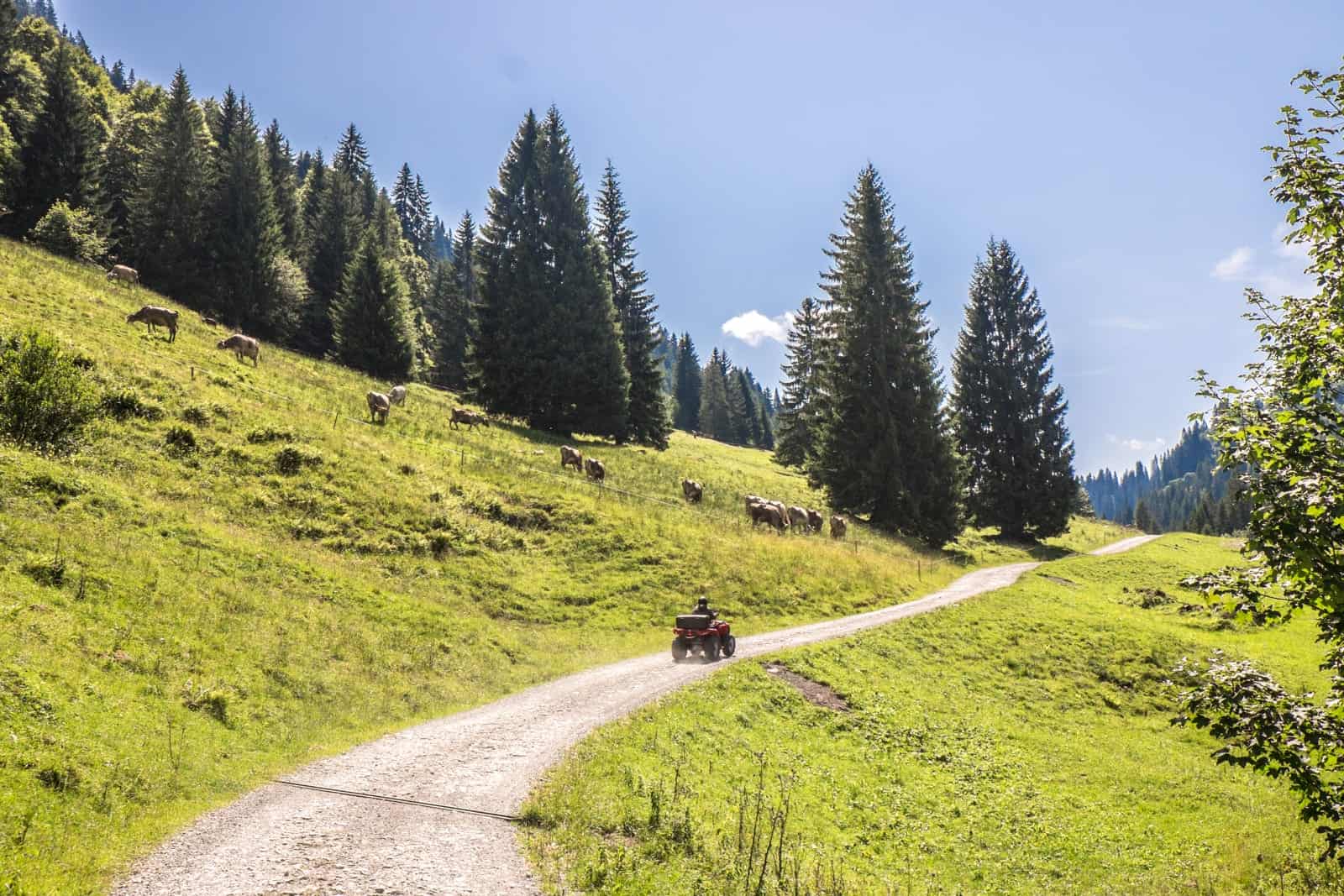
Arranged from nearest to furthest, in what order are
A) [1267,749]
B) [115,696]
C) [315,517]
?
[1267,749] → [115,696] → [315,517]

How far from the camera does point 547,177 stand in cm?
5444

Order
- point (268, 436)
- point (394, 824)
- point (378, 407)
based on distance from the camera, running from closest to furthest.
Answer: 1. point (394, 824)
2. point (268, 436)
3. point (378, 407)

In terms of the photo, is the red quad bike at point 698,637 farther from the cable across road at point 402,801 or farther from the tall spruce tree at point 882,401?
the tall spruce tree at point 882,401

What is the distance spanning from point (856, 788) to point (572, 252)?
46.5 m

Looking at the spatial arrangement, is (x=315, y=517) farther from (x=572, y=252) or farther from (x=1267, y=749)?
(x=572, y=252)

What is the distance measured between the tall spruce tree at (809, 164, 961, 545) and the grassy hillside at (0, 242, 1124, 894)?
476 cm

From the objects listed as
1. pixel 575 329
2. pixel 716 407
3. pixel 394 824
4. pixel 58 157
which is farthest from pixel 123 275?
pixel 716 407

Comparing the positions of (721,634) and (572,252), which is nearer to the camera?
(721,634)

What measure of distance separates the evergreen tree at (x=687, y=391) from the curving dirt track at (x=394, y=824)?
10003 centimetres

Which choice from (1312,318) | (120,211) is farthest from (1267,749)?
(120,211)

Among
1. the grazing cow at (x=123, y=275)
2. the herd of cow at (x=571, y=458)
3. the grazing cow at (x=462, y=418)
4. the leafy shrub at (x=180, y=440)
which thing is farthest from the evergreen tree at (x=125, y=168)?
the leafy shrub at (x=180, y=440)

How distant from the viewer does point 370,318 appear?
5716 cm

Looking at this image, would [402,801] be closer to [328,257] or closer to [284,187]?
[328,257]

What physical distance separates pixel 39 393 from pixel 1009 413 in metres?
59.4
